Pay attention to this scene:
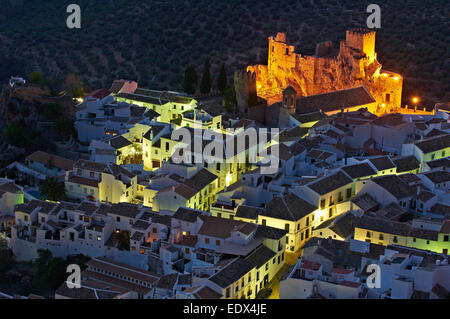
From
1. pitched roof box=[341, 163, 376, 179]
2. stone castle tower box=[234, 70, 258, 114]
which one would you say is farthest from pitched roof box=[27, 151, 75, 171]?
pitched roof box=[341, 163, 376, 179]

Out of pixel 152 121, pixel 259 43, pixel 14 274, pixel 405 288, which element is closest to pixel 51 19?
pixel 259 43

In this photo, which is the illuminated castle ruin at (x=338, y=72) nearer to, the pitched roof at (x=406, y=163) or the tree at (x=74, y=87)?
the pitched roof at (x=406, y=163)

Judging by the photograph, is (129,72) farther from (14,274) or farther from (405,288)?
(405,288)

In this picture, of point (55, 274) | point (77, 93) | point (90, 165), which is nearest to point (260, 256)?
point (55, 274)

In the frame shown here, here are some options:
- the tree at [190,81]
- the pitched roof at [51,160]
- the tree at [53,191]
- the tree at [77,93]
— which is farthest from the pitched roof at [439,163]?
the tree at [77,93]

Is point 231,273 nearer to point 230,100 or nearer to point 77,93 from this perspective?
point 230,100

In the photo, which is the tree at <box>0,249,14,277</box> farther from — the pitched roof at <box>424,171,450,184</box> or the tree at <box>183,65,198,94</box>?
the pitched roof at <box>424,171,450,184</box>
